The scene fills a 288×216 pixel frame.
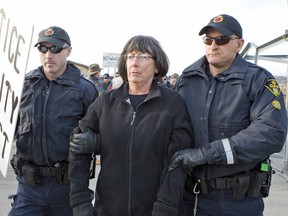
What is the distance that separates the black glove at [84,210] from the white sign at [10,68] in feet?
1.58

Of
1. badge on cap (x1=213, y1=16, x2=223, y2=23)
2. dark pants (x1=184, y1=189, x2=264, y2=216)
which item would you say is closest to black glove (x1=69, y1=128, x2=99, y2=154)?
dark pants (x1=184, y1=189, x2=264, y2=216)

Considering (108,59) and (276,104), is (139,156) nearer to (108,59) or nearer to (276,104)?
(276,104)

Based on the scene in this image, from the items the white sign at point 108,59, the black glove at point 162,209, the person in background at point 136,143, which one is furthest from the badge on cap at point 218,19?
the white sign at point 108,59

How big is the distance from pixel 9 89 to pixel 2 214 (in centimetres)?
245

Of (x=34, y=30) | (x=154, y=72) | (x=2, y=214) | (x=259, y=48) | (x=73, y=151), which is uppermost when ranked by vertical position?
(x=259, y=48)

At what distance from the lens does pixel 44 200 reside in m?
2.49

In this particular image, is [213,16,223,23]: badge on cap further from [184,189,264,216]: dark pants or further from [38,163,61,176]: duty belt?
[38,163,61,176]: duty belt

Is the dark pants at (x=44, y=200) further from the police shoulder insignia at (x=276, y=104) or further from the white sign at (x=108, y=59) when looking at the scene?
the white sign at (x=108, y=59)

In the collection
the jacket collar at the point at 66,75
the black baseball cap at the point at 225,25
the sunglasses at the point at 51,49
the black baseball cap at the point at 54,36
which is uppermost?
the black baseball cap at the point at 225,25

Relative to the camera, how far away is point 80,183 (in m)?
2.06

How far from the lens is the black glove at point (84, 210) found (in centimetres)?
201

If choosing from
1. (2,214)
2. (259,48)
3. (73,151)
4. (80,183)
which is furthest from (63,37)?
(259,48)

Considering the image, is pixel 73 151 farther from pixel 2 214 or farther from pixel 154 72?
pixel 2 214

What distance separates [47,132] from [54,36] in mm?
740
